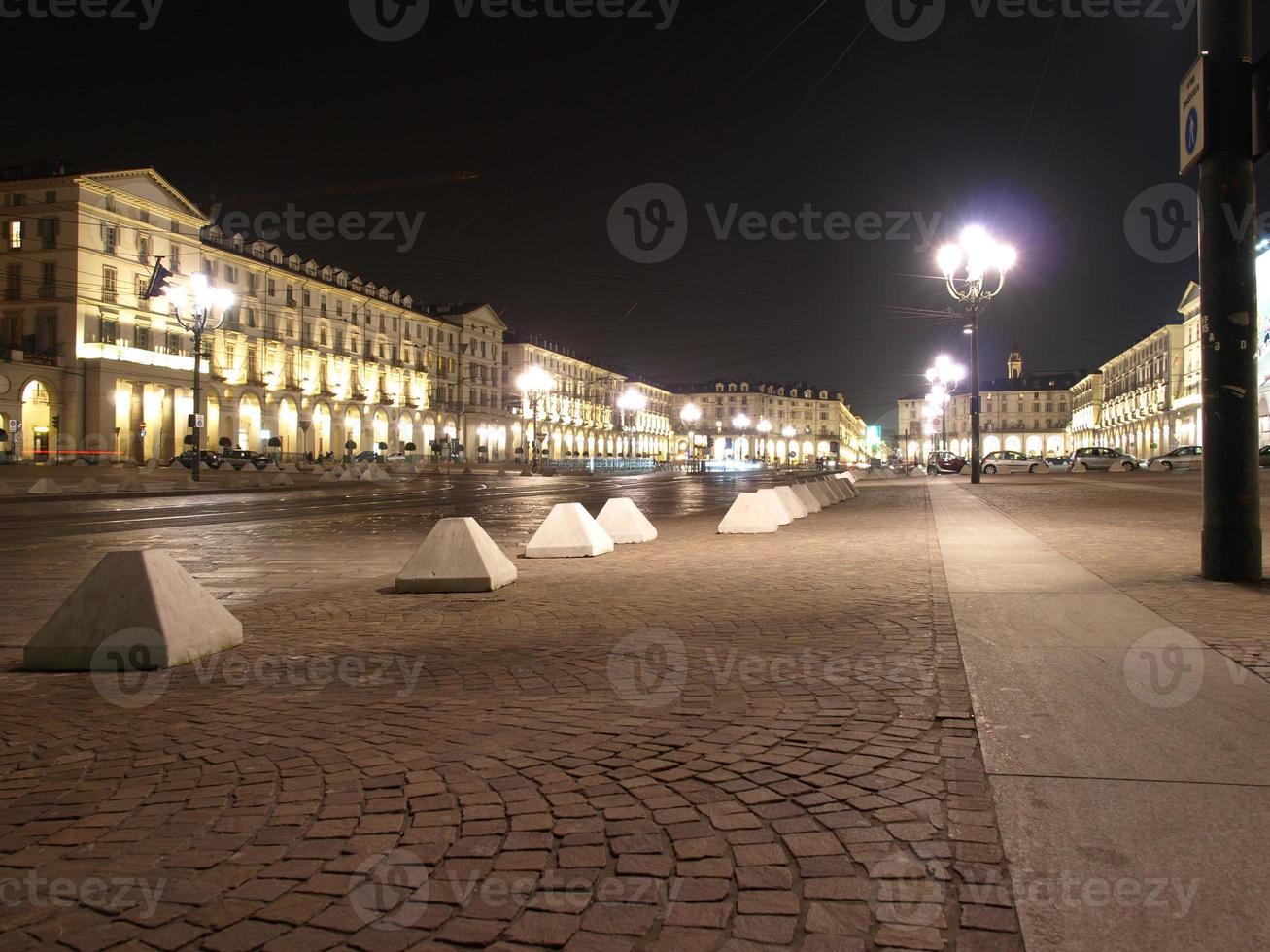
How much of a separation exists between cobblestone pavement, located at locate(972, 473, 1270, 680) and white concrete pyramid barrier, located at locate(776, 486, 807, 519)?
425 cm

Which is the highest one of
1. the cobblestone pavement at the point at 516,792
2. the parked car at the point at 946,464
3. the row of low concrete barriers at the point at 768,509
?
the parked car at the point at 946,464

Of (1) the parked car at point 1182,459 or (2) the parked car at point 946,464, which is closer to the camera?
(1) the parked car at point 1182,459

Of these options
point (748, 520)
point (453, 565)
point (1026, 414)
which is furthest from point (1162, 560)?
point (1026, 414)

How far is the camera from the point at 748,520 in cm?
1519

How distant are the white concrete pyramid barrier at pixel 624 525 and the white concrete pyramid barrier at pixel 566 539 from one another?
1608 millimetres

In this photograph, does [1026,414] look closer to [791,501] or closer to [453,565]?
[791,501]

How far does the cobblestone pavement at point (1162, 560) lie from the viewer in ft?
20.2

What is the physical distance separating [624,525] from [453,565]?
5.28 meters

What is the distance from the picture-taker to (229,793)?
3529mm

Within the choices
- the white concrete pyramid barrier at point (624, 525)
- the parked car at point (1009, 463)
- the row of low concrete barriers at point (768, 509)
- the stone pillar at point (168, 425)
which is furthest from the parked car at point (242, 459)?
the parked car at point (1009, 463)

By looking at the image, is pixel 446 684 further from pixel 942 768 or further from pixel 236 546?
pixel 236 546

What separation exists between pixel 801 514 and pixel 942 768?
15.5 metres

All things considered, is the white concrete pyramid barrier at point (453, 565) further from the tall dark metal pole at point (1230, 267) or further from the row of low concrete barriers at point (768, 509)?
the tall dark metal pole at point (1230, 267)

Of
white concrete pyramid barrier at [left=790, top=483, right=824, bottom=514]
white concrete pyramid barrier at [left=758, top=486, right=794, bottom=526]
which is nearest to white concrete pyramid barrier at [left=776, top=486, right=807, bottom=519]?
white concrete pyramid barrier at [left=758, top=486, right=794, bottom=526]
